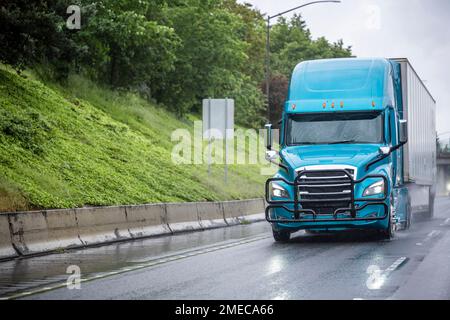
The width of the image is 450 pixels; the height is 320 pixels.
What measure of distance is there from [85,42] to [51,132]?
563 centimetres

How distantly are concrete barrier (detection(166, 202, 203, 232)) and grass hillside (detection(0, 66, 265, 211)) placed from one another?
839 millimetres

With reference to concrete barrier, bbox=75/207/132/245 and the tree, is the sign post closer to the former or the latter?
the tree

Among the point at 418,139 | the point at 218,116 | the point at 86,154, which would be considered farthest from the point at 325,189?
the point at 218,116

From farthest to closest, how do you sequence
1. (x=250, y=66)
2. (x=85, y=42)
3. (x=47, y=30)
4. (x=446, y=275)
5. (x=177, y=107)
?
(x=250, y=66)
(x=177, y=107)
(x=85, y=42)
(x=47, y=30)
(x=446, y=275)

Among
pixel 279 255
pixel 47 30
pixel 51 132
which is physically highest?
pixel 47 30

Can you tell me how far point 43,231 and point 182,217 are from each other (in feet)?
26.2

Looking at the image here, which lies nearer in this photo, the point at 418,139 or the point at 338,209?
the point at 338,209

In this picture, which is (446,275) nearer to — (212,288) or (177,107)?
(212,288)

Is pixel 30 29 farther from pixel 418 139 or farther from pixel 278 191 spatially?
pixel 418 139

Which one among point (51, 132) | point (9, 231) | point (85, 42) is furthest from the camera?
point (85, 42)

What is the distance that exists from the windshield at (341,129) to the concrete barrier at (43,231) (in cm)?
503

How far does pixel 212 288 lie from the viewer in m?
11.7

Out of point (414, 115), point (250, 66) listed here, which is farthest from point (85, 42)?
point (250, 66)

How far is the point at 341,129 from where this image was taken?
2002 cm
